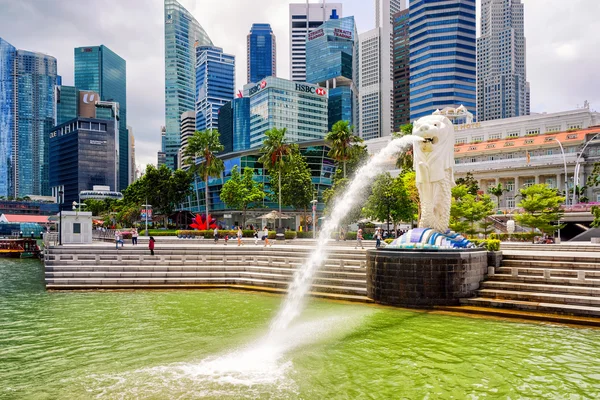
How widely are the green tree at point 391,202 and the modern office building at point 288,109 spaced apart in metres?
96.3

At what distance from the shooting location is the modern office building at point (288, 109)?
141 meters

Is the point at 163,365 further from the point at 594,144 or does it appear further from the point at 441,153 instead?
the point at 594,144

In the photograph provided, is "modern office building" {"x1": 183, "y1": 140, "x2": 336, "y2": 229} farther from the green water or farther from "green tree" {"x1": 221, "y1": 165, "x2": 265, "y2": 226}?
the green water

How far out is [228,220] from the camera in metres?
82.9

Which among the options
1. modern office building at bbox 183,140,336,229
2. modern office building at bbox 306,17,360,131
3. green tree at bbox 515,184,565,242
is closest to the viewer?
green tree at bbox 515,184,565,242

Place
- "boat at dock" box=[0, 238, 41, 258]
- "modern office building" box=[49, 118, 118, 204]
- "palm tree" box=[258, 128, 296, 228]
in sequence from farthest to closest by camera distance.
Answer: "modern office building" box=[49, 118, 118, 204] → "boat at dock" box=[0, 238, 41, 258] → "palm tree" box=[258, 128, 296, 228]

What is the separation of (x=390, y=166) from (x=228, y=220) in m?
35.2

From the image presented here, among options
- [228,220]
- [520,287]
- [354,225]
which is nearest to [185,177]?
[228,220]

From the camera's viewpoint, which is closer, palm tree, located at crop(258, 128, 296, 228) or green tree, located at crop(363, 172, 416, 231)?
green tree, located at crop(363, 172, 416, 231)

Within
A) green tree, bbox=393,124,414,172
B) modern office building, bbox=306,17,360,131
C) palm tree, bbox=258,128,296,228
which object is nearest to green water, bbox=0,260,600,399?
green tree, bbox=393,124,414,172

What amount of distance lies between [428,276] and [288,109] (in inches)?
5188

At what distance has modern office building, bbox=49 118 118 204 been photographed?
182m

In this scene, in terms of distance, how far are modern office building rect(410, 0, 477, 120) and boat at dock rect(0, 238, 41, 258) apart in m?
120

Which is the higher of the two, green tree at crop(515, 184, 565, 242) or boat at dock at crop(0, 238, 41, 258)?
green tree at crop(515, 184, 565, 242)
